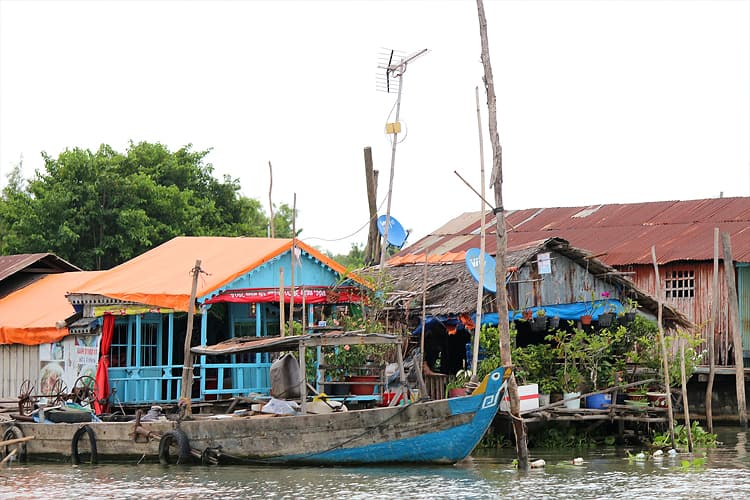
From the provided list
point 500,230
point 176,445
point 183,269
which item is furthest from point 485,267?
point 176,445

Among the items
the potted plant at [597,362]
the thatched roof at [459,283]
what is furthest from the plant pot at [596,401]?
the thatched roof at [459,283]

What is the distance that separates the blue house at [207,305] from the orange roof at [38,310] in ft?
3.22

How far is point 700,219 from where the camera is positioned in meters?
28.7

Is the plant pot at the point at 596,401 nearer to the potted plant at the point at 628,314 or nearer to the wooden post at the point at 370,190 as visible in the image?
the potted plant at the point at 628,314

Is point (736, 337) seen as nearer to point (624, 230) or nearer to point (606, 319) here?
point (606, 319)

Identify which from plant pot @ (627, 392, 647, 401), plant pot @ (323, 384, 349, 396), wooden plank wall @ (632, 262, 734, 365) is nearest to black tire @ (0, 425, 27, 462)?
plant pot @ (323, 384, 349, 396)

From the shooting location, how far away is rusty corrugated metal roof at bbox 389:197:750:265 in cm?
2659

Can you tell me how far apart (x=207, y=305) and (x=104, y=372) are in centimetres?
200

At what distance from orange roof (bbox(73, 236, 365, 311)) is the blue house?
0.07 feet

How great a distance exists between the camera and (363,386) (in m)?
18.5

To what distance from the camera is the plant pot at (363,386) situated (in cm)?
1841

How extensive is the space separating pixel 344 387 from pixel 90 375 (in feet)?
14.0

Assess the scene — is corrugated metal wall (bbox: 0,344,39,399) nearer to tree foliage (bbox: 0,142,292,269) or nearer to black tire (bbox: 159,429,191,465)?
black tire (bbox: 159,429,191,465)

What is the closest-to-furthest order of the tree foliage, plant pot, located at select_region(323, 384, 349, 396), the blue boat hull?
the blue boat hull, plant pot, located at select_region(323, 384, 349, 396), the tree foliage
